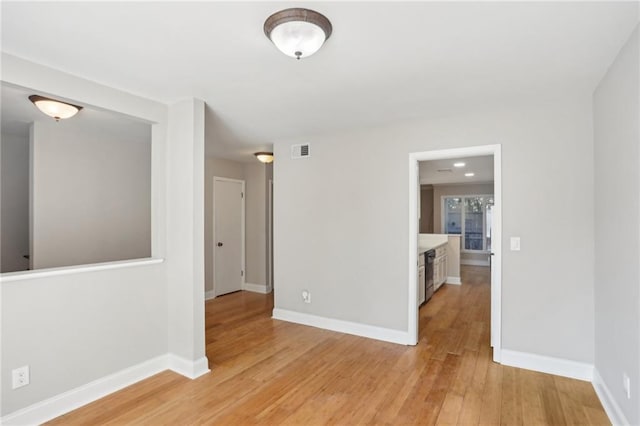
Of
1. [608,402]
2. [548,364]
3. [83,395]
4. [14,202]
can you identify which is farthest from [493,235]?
[14,202]

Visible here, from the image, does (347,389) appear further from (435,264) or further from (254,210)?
(254,210)

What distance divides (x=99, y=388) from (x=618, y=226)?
3.96m

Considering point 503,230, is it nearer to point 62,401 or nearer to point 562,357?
point 562,357

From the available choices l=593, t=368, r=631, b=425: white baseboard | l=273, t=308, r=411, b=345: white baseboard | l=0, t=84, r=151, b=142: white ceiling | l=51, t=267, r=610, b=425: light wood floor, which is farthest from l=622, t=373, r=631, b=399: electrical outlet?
l=0, t=84, r=151, b=142: white ceiling

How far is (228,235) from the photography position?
6.14 meters

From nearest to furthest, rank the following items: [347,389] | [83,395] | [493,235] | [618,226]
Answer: [618,226] → [83,395] → [347,389] → [493,235]

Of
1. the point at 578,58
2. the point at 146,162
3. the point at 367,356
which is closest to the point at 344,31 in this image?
the point at 578,58

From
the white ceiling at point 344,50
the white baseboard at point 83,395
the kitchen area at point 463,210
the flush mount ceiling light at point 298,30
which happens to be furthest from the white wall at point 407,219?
the kitchen area at point 463,210

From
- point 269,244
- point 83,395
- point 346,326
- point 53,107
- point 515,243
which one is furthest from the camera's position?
point 269,244

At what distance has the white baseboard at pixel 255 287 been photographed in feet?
20.4

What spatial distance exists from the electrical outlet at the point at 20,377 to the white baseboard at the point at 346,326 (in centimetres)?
277

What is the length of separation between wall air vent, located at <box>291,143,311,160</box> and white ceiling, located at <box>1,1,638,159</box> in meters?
1.23

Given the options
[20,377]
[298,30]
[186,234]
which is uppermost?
[298,30]

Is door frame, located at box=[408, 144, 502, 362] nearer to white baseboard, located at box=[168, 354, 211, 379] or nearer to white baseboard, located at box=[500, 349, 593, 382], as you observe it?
white baseboard, located at box=[500, 349, 593, 382]
